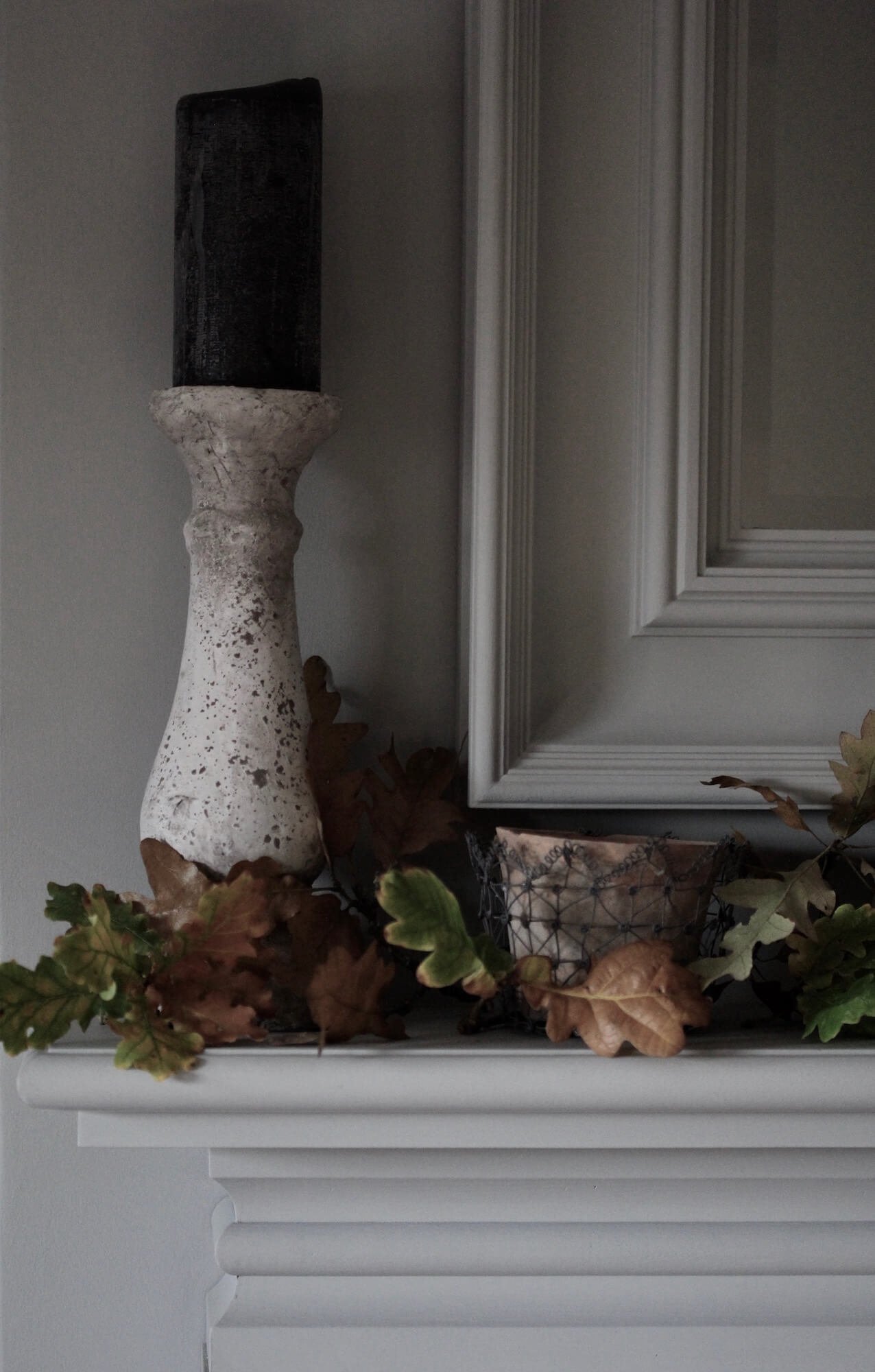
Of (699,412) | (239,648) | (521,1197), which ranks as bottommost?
(521,1197)

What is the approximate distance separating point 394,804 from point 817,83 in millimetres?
401

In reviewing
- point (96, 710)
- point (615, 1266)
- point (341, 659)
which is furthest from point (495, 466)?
point (615, 1266)

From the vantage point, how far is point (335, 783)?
→ 529 mm

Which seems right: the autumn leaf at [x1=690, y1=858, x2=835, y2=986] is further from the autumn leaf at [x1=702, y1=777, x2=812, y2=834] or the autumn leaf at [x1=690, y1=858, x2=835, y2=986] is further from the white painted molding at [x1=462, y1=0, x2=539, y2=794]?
the white painted molding at [x1=462, y1=0, x2=539, y2=794]

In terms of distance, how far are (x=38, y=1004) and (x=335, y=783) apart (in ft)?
0.50

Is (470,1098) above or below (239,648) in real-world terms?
below

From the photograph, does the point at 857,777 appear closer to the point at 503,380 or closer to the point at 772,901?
the point at 772,901

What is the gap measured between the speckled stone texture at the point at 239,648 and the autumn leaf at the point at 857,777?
238mm

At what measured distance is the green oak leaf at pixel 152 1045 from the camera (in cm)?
44

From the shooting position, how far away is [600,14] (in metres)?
0.56

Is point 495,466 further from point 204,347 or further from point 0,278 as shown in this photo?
point 0,278

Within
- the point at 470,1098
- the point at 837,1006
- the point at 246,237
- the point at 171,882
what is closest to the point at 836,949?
the point at 837,1006

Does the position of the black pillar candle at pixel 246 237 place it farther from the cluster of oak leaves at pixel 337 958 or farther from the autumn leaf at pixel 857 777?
the autumn leaf at pixel 857 777

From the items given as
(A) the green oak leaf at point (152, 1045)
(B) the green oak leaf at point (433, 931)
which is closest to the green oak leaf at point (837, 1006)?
(B) the green oak leaf at point (433, 931)
